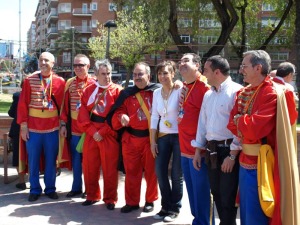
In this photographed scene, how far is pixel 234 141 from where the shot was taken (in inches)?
148

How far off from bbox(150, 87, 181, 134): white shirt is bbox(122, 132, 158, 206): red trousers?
39 cm

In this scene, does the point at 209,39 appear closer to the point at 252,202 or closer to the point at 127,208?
the point at 127,208

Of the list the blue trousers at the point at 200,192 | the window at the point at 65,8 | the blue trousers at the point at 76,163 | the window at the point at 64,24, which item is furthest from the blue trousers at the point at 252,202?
the window at the point at 65,8

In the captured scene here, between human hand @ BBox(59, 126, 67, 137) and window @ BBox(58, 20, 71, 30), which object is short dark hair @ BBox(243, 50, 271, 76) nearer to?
human hand @ BBox(59, 126, 67, 137)

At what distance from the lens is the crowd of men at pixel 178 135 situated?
11.2ft

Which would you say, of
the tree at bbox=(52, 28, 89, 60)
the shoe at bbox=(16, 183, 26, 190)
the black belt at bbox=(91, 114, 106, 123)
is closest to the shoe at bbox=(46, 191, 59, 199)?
the shoe at bbox=(16, 183, 26, 190)

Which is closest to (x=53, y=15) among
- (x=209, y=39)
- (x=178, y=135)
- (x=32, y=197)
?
(x=209, y=39)

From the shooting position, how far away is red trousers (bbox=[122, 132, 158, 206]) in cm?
521

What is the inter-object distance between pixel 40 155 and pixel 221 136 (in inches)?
120

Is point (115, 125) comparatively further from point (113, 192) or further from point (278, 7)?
point (278, 7)

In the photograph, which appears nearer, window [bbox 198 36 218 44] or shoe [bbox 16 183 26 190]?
shoe [bbox 16 183 26 190]

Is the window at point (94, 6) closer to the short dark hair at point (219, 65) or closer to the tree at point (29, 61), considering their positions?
the tree at point (29, 61)

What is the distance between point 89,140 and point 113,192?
0.78 meters

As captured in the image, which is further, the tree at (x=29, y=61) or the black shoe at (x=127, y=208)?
the tree at (x=29, y=61)
